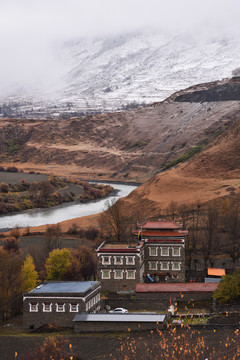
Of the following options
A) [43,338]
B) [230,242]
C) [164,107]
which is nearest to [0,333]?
[43,338]

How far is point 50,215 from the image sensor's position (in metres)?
81.3

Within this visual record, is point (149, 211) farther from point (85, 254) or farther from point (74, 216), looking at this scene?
point (85, 254)

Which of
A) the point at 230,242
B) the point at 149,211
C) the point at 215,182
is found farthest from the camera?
A: the point at 215,182

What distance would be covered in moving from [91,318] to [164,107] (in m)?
123

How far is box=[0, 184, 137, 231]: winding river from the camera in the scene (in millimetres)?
74000

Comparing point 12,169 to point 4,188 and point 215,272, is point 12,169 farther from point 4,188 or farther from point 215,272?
point 215,272

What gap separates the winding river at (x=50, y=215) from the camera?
7400 cm

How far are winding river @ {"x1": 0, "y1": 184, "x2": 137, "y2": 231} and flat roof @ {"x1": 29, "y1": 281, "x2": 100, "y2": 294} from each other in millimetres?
37660

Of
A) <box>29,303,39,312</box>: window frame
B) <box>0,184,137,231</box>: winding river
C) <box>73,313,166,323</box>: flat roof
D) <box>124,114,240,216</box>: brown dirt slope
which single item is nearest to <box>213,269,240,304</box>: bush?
<box>73,313,166,323</box>: flat roof

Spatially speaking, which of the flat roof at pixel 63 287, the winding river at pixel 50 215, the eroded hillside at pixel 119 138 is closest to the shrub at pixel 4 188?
the winding river at pixel 50 215

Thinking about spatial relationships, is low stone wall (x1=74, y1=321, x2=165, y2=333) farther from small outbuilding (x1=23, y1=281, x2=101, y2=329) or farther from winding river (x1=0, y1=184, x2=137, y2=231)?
winding river (x1=0, y1=184, x2=137, y2=231)

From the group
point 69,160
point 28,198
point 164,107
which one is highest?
point 164,107

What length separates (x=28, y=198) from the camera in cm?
9462

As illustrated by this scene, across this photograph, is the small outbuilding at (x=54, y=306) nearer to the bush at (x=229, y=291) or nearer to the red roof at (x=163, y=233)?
the bush at (x=229, y=291)
